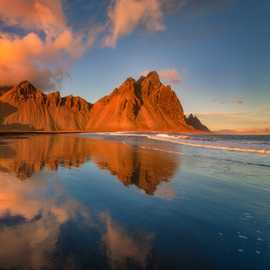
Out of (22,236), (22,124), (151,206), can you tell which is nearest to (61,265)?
(22,236)

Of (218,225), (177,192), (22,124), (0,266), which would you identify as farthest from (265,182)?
(22,124)

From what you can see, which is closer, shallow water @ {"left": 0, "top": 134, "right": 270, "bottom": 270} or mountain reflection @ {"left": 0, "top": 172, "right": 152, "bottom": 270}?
mountain reflection @ {"left": 0, "top": 172, "right": 152, "bottom": 270}

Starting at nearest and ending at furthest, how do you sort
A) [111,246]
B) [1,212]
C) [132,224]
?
[111,246]
[132,224]
[1,212]

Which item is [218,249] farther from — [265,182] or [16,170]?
[16,170]

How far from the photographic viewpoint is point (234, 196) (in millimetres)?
8062

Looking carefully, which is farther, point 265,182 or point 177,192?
point 265,182

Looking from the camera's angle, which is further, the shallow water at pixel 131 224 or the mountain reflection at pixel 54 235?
the shallow water at pixel 131 224

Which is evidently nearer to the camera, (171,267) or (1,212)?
(171,267)

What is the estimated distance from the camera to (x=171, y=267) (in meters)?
3.65

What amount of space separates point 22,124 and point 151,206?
7980 inches

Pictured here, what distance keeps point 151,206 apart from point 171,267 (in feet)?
10.00

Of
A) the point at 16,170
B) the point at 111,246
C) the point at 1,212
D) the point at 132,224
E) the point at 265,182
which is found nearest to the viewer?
the point at 111,246

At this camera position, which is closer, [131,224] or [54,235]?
[54,235]

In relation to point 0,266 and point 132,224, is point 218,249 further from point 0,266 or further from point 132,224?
point 0,266
